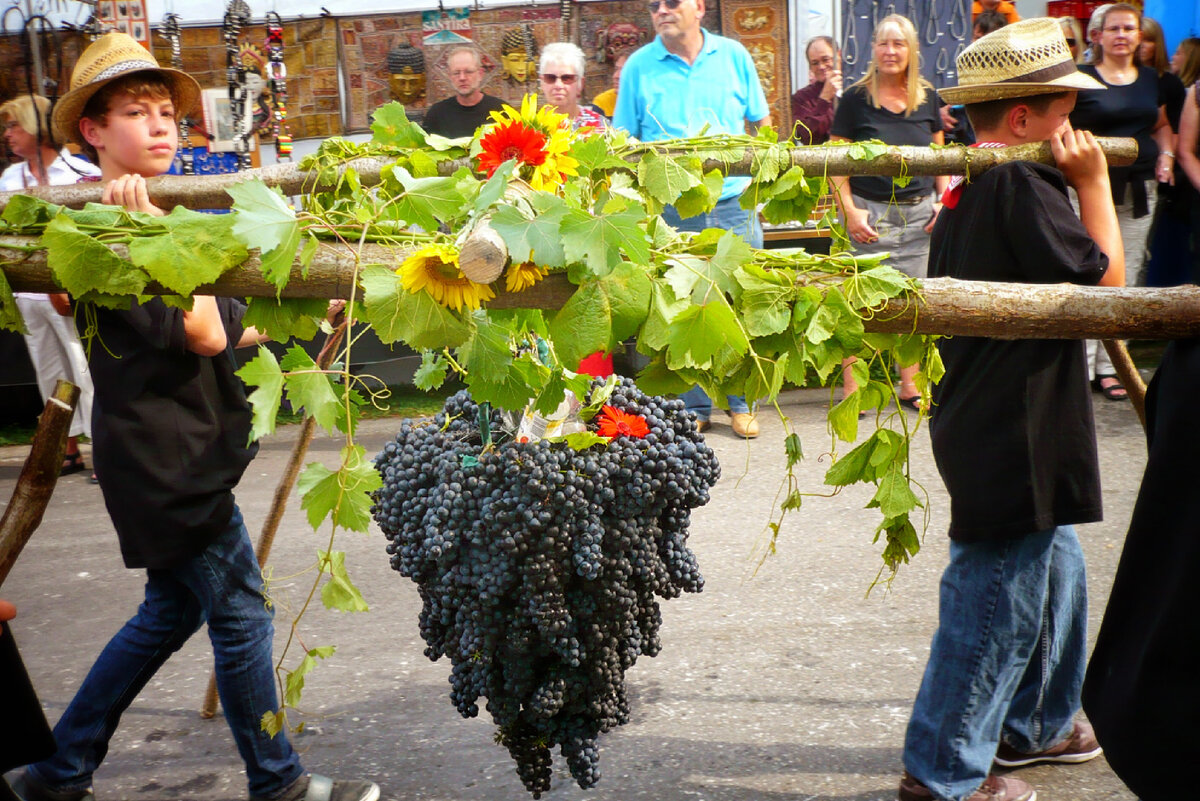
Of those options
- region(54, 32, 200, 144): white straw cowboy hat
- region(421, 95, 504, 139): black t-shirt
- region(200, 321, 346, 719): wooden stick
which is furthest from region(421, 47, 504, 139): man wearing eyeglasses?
region(54, 32, 200, 144): white straw cowboy hat

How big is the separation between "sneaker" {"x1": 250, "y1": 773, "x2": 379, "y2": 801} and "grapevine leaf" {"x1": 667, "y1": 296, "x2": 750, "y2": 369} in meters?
1.74

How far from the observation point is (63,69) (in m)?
6.70

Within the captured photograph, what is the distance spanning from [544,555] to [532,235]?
72 centimetres

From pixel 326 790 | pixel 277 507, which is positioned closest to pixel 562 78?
pixel 277 507

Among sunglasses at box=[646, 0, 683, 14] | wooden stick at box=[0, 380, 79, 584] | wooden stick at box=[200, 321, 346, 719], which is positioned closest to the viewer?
wooden stick at box=[0, 380, 79, 584]

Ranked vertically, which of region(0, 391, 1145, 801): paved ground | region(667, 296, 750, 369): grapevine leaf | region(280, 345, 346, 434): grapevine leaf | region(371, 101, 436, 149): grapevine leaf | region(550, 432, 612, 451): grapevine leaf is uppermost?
region(371, 101, 436, 149): grapevine leaf

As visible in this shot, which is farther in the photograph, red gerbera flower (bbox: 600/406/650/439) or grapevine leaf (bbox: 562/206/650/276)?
red gerbera flower (bbox: 600/406/650/439)

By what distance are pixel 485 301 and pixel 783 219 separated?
4.50 ft

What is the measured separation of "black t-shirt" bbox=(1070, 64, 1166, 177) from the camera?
5717 mm

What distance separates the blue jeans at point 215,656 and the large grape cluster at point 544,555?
0.57 m

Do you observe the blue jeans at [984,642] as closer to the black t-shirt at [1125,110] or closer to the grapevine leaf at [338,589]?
the grapevine leaf at [338,589]

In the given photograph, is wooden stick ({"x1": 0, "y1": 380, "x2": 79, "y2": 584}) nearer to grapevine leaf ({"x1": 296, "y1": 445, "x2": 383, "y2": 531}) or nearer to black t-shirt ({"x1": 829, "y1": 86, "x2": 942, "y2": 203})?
grapevine leaf ({"x1": 296, "y1": 445, "x2": 383, "y2": 531})

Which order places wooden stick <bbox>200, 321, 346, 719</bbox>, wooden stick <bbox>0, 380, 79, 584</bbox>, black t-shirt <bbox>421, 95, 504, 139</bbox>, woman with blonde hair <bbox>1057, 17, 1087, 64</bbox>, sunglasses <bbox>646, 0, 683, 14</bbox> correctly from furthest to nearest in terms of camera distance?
woman with blonde hair <bbox>1057, 17, 1087, 64</bbox> < black t-shirt <bbox>421, 95, 504, 139</bbox> < sunglasses <bbox>646, 0, 683, 14</bbox> < wooden stick <bbox>200, 321, 346, 719</bbox> < wooden stick <bbox>0, 380, 79, 584</bbox>

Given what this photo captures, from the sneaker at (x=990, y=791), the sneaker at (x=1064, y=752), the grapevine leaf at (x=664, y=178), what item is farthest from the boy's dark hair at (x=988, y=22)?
the sneaker at (x=990, y=791)
